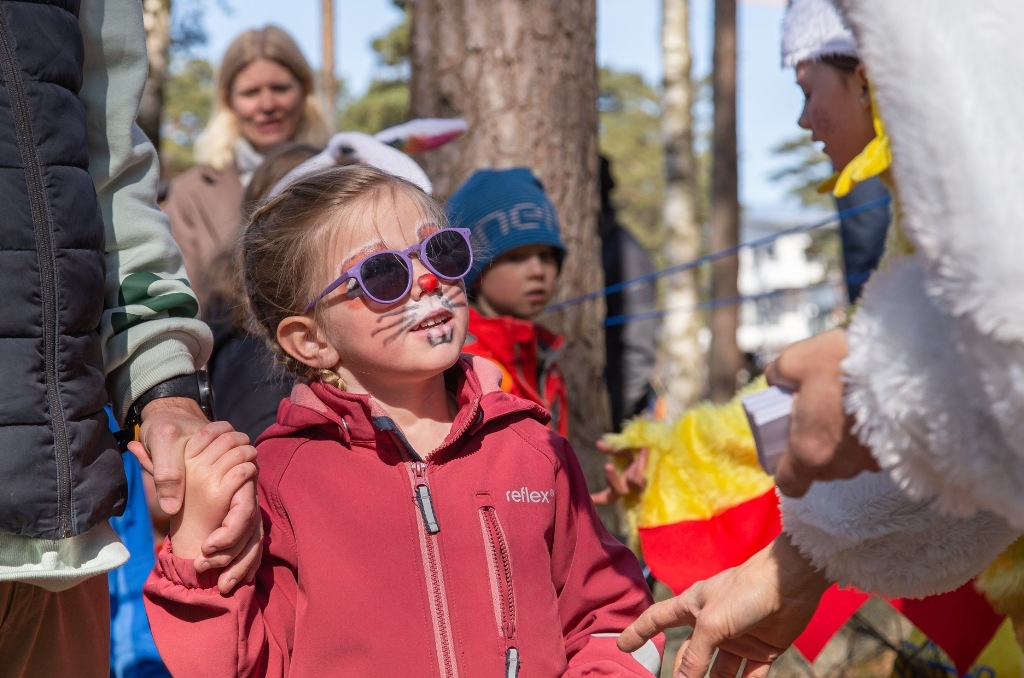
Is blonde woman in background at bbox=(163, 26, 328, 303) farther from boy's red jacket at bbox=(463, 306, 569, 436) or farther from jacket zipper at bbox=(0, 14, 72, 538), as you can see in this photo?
jacket zipper at bbox=(0, 14, 72, 538)

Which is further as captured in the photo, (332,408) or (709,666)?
(332,408)

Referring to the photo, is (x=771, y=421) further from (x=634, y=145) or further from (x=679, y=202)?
(x=634, y=145)

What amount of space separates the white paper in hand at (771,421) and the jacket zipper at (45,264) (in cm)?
108

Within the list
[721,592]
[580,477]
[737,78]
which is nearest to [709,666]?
[721,592]

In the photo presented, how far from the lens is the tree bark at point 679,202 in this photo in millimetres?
12906

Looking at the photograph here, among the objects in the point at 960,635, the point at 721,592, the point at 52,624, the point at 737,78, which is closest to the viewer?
the point at 721,592

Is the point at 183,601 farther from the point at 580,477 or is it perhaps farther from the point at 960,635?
the point at 960,635

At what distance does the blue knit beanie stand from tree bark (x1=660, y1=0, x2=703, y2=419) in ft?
28.9

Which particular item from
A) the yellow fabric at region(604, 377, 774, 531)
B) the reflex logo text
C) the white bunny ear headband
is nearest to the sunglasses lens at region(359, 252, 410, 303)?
the reflex logo text

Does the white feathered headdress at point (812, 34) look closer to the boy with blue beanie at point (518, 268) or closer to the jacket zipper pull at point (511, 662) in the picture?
the boy with blue beanie at point (518, 268)

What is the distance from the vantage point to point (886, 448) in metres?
1.23

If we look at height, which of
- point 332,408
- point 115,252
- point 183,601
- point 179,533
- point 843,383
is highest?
point 115,252

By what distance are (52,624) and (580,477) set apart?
3.40ft

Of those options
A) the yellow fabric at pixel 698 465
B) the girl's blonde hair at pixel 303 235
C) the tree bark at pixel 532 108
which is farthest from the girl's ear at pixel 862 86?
the tree bark at pixel 532 108
